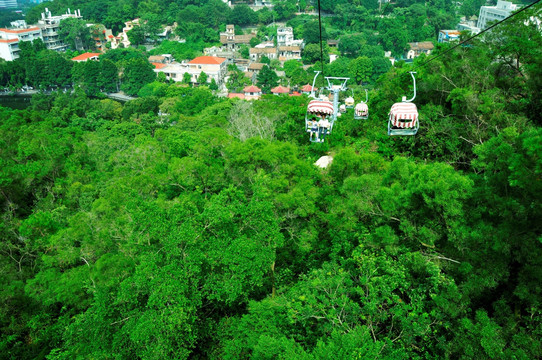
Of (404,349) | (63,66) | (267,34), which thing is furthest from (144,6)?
(404,349)

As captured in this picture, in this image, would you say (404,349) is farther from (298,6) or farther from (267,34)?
(298,6)

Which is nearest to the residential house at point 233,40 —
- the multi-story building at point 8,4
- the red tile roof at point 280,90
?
the red tile roof at point 280,90

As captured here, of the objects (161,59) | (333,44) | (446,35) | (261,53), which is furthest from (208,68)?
(446,35)

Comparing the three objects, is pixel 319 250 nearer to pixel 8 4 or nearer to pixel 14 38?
pixel 14 38

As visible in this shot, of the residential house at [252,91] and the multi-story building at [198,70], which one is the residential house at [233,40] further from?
the residential house at [252,91]

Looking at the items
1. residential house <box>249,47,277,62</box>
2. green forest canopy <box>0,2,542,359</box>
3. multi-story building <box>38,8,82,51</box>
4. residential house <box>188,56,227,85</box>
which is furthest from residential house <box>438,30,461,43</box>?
multi-story building <box>38,8,82,51</box>

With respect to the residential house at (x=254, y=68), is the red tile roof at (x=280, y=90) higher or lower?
lower

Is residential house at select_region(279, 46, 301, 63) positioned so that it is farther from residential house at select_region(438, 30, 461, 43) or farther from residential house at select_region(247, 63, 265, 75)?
residential house at select_region(438, 30, 461, 43)

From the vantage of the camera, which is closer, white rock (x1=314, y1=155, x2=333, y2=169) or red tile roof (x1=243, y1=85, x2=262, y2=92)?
white rock (x1=314, y1=155, x2=333, y2=169)
